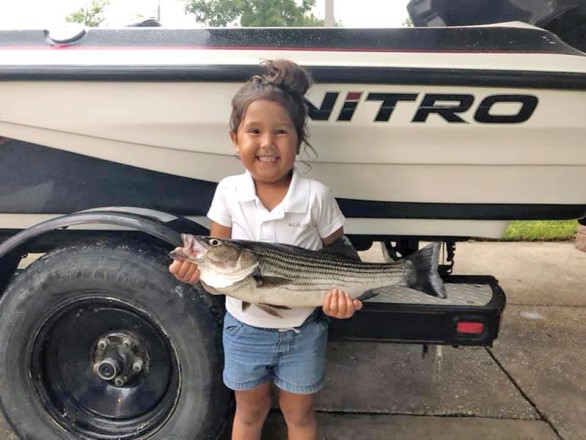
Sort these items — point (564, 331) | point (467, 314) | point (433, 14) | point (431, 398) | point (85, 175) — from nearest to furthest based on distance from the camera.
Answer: point (467, 314)
point (85, 175)
point (433, 14)
point (431, 398)
point (564, 331)

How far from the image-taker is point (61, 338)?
2.41 m

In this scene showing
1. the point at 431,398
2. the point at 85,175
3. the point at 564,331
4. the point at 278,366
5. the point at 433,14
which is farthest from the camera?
the point at 564,331

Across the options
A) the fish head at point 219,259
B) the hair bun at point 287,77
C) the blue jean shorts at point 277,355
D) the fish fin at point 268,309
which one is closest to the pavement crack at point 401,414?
the blue jean shorts at point 277,355

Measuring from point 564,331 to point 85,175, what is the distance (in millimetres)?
3414

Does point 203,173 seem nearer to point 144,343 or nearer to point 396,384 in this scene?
point 144,343

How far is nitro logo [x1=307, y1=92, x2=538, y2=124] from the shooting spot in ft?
7.30

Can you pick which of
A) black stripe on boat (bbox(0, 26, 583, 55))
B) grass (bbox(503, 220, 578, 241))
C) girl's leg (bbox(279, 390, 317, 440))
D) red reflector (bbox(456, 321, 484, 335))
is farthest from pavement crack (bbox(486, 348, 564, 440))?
grass (bbox(503, 220, 578, 241))

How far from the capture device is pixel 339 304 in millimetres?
1786

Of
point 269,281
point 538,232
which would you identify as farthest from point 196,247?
point 538,232

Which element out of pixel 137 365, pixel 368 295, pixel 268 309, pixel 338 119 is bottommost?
pixel 137 365

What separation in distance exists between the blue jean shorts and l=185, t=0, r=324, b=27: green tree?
6.20 feet

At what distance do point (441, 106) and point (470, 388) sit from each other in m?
1.75

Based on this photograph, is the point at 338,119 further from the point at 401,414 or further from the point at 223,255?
the point at 401,414

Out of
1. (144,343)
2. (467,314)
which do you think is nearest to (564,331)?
(467,314)
